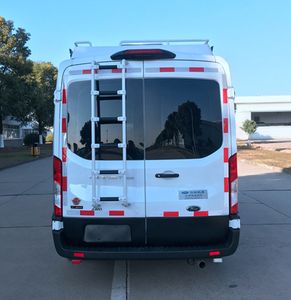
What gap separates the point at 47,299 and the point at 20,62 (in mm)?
41003

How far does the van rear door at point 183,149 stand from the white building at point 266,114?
60.6 m

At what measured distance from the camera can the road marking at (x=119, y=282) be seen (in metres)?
4.98

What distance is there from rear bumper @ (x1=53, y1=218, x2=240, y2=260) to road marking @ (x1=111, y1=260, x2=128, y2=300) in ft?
1.58

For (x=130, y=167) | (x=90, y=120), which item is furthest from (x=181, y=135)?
(x=90, y=120)

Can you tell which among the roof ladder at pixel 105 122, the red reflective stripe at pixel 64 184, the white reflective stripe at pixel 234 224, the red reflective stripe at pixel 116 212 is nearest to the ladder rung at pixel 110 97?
the roof ladder at pixel 105 122

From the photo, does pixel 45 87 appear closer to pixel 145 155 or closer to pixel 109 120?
pixel 109 120

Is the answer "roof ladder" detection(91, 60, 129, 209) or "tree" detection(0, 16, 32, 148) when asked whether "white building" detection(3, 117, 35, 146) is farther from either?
"roof ladder" detection(91, 60, 129, 209)

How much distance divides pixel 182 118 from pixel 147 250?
146cm

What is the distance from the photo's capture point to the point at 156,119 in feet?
16.3

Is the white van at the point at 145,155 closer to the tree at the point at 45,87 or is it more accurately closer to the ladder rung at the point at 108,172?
the ladder rung at the point at 108,172

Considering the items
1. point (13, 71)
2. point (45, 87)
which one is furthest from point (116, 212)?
point (45, 87)

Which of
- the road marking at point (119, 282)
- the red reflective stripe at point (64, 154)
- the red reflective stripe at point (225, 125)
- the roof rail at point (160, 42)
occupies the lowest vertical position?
the road marking at point (119, 282)

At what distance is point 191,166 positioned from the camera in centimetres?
492

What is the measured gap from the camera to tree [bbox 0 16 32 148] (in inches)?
1580
